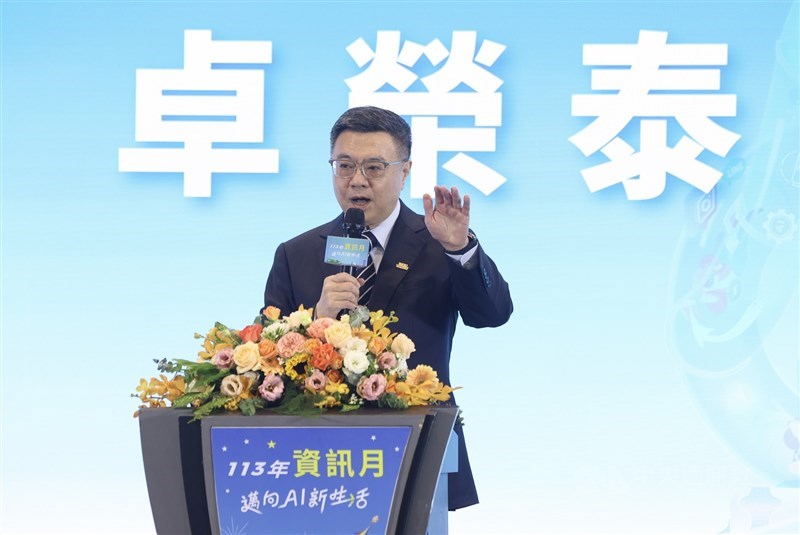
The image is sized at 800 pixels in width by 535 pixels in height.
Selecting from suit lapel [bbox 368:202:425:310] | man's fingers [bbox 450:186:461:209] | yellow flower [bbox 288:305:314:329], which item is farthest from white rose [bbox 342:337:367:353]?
suit lapel [bbox 368:202:425:310]

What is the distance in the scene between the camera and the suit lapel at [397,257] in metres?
2.29

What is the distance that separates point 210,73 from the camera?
3.97 m

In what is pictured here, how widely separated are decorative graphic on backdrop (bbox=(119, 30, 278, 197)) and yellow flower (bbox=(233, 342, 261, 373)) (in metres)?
2.31

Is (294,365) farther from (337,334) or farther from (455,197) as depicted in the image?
(455,197)

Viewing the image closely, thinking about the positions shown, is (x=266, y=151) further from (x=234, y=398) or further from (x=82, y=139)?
(x=234, y=398)

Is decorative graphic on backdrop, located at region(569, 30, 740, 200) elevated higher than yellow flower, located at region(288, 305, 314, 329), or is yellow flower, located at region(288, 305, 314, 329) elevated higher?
decorative graphic on backdrop, located at region(569, 30, 740, 200)

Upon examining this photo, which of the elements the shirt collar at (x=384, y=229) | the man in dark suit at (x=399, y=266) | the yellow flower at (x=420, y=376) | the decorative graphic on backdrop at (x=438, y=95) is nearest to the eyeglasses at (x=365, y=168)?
the man in dark suit at (x=399, y=266)

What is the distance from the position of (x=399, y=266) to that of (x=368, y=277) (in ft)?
0.25

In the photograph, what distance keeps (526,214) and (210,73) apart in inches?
52.4

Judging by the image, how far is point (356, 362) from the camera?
1631 millimetres

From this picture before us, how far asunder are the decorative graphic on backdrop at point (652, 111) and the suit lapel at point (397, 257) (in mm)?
1665

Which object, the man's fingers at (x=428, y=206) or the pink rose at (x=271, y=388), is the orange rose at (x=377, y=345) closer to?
the pink rose at (x=271, y=388)

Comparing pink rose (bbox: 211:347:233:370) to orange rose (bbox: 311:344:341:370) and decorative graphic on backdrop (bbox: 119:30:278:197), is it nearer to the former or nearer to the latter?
orange rose (bbox: 311:344:341:370)

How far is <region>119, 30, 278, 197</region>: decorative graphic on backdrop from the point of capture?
3912 mm
